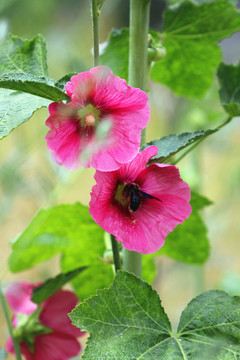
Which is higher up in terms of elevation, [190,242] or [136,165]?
[136,165]

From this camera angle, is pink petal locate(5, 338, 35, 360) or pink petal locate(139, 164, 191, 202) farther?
pink petal locate(5, 338, 35, 360)

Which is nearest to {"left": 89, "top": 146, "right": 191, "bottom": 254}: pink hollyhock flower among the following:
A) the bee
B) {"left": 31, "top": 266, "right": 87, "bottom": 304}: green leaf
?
the bee

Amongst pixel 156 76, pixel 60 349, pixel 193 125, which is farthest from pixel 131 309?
pixel 193 125

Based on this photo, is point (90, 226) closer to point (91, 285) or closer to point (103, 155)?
point (91, 285)

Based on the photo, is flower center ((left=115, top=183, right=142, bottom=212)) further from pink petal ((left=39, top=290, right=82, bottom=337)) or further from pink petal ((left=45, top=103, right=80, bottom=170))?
pink petal ((left=39, top=290, right=82, bottom=337))

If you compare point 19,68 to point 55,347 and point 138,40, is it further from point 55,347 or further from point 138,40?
point 55,347

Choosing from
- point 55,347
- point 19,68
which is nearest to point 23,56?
point 19,68
